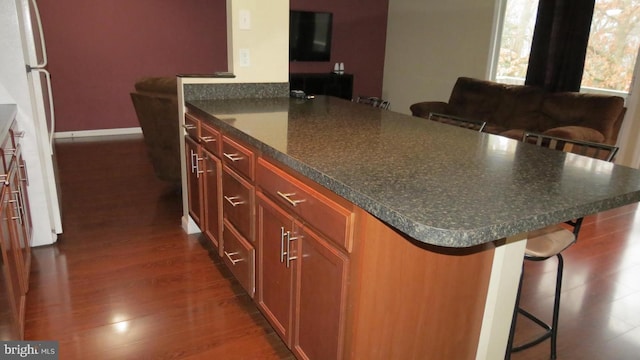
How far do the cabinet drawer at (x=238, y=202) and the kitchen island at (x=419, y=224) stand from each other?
0.37 ft

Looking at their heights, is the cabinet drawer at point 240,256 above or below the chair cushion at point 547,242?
below

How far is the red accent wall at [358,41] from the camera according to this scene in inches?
292

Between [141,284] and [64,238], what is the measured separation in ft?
2.90

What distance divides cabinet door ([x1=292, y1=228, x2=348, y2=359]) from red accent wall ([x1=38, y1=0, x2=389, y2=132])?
17.5 ft

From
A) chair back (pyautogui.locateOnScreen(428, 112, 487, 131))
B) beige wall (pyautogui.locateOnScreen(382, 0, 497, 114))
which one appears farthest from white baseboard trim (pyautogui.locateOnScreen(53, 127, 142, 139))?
chair back (pyautogui.locateOnScreen(428, 112, 487, 131))

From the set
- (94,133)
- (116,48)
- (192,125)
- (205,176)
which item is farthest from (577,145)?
(94,133)

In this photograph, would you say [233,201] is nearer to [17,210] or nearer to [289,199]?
[289,199]

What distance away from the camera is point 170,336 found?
6.59 ft

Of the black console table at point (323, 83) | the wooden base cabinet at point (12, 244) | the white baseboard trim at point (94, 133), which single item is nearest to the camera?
the wooden base cabinet at point (12, 244)

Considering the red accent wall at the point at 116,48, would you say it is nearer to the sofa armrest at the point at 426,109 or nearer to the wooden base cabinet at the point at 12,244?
the sofa armrest at the point at 426,109

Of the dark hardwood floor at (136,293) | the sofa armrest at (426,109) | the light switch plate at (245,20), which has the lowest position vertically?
the dark hardwood floor at (136,293)

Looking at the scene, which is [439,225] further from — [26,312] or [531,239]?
[26,312]

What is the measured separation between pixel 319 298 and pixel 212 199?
48.0 inches

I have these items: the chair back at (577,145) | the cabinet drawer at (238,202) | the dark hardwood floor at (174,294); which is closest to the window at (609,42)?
the dark hardwood floor at (174,294)
